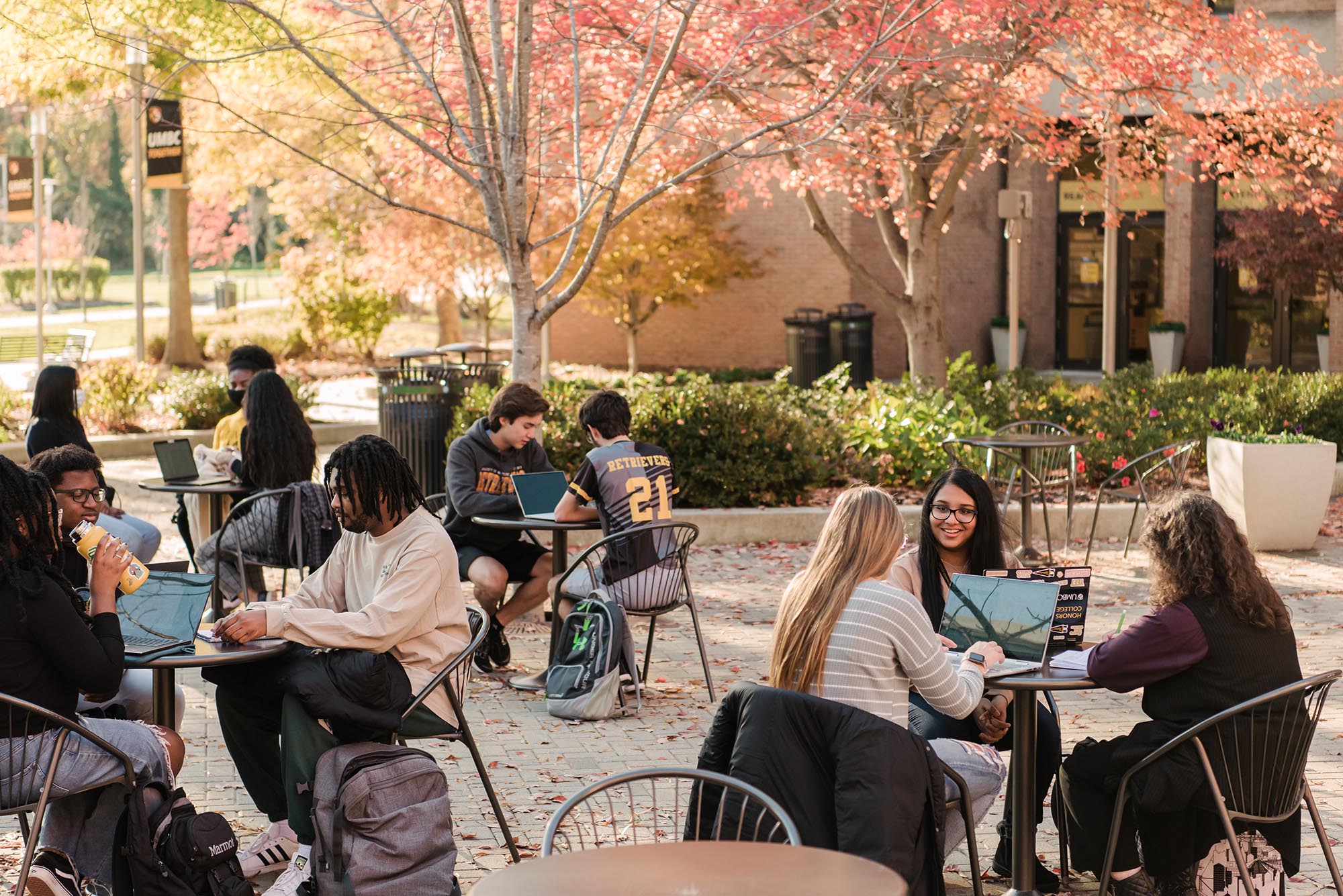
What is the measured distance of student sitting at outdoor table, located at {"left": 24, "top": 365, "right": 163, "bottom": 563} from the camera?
8.11 meters

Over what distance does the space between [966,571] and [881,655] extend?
138 cm

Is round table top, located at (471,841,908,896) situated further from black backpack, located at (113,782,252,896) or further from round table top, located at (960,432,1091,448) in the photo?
round table top, located at (960,432,1091,448)

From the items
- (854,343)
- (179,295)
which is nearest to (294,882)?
(854,343)

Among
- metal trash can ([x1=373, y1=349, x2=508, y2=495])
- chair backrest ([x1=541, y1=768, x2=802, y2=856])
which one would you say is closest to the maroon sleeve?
chair backrest ([x1=541, y1=768, x2=802, y2=856])

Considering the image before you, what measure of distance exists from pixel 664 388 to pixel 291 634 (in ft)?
24.3

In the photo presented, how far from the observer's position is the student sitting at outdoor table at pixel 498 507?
25.0 ft

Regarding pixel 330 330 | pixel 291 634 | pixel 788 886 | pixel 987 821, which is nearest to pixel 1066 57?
pixel 987 821

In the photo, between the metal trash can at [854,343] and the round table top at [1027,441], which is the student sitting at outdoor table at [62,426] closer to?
the round table top at [1027,441]

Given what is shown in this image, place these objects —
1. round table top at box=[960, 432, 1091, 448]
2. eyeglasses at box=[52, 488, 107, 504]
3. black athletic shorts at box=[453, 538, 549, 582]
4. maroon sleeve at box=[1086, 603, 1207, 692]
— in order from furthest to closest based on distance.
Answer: round table top at box=[960, 432, 1091, 448], black athletic shorts at box=[453, 538, 549, 582], eyeglasses at box=[52, 488, 107, 504], maroon sleeve at box=[1086, 603, 1207, 692]

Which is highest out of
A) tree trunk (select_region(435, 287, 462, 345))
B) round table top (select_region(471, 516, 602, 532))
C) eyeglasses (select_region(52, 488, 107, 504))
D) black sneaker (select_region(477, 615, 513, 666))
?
tree trunk (select_region(435, 287, 462, 345))

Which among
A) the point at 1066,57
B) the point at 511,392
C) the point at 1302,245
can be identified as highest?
the point at 1066,57

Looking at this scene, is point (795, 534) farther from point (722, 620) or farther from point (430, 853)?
point (430, 853)

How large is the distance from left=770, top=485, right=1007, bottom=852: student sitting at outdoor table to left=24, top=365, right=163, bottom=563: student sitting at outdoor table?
511cm

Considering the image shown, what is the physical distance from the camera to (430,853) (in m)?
4.52
